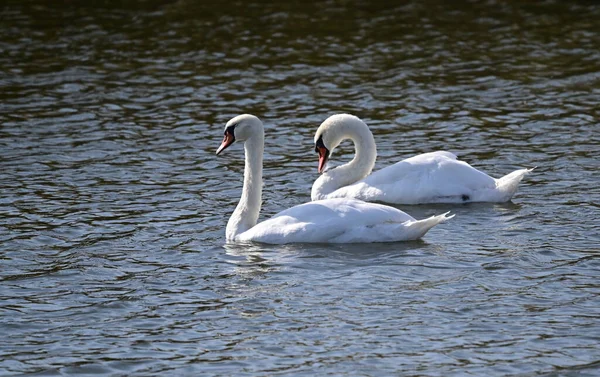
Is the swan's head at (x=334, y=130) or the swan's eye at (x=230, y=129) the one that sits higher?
the swan's eye at (x=230, y=129)

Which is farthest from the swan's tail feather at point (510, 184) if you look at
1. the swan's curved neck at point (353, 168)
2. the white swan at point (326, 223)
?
the white swan at point (326, 223)

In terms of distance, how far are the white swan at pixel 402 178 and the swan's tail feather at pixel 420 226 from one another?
1.68 metres

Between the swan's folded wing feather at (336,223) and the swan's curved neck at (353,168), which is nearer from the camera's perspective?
the swan's folded wing feather at (336,223)

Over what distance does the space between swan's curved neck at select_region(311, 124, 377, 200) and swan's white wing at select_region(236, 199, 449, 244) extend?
196cm

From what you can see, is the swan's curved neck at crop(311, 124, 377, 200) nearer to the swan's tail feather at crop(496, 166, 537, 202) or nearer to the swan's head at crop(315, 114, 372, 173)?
the swan's head at crop(315, 114, 372, 173)

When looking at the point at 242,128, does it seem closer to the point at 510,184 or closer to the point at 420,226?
the point at 420,226

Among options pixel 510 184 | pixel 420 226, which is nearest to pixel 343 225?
pixel 420 226

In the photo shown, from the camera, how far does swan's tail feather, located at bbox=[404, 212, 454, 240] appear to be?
11.2 metres

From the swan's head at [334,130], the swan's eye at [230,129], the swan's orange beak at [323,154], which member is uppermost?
the swan's eye at [230,129]

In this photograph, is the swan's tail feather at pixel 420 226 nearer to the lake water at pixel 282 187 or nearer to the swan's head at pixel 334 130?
the lake water at pixel 282 187

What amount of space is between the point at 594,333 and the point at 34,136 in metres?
9.73

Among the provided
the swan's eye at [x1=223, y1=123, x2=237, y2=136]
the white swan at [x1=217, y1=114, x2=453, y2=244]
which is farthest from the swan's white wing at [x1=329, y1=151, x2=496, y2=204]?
the swan's eye at [x1=223, y1=123, x2=237, y2=136]

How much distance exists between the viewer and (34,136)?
53.8 ft

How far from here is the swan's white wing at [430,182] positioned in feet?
42.9
